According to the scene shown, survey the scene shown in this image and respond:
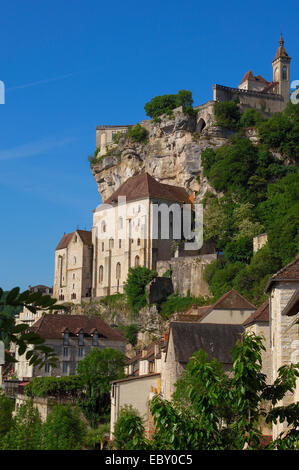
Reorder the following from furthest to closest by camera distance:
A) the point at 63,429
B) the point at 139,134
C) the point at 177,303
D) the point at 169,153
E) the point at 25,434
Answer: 1. the point at 139,134
2. the point at 169,153
3. the point at 177,303
4. the point at 63,429
5. the point at 25,434

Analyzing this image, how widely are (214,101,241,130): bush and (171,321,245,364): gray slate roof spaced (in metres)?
49.0

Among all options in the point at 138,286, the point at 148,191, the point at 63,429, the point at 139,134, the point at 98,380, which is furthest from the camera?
the point at 139,134

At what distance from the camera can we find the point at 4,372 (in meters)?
65.0

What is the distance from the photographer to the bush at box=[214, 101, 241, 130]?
82.4m

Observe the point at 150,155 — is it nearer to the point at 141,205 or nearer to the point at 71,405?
the point at 141,205

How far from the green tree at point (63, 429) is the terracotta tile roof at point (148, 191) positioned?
36561 mm

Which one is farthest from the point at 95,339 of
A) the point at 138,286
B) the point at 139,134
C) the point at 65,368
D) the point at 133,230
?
the point at 139,134

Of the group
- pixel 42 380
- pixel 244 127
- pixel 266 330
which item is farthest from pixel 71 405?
pixel 244 127

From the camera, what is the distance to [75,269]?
83875mm

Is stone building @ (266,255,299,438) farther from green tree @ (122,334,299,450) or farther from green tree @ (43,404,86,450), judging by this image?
green tree @ (43,404,86,450)

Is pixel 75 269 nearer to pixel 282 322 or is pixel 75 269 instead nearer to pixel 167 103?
pixel 167 103

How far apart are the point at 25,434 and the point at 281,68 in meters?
73.3
